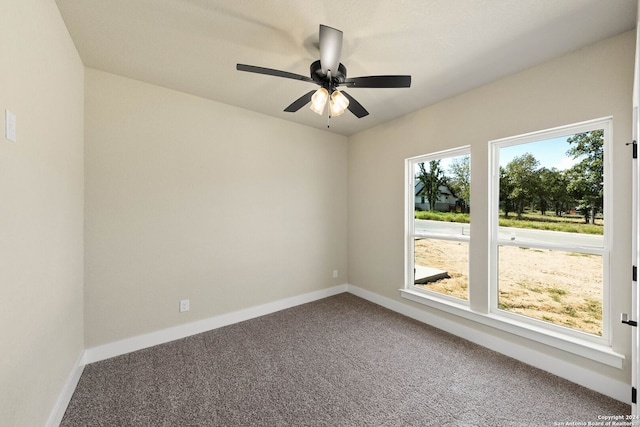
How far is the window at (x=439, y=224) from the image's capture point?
2.87m

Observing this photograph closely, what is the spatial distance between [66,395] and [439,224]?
3702 millimetres

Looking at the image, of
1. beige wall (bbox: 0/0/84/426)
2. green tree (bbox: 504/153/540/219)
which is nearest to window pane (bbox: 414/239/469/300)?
green tree (bbox: 504/153/540/219)

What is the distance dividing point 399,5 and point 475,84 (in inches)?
56.0

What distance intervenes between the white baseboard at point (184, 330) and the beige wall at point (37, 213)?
304mm

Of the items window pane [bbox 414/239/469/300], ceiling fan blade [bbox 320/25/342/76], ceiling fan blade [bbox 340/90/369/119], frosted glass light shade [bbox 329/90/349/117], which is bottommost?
window pane [bbox 414/239/469/300]

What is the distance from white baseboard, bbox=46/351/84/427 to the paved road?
3.63 m

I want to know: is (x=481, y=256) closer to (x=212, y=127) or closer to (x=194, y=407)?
(x=194, y=407)

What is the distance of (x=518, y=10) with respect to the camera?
158 centimetres

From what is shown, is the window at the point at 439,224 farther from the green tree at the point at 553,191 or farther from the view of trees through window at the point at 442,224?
the green tree at the point at 553,191

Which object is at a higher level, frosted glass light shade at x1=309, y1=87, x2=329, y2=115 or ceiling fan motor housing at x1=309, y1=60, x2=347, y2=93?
ceiling fan motor housing at x1=309, y1=60, x2=347, y2=93

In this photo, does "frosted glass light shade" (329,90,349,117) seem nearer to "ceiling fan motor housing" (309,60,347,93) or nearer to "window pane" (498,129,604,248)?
"ceiling fan motor housing" (309,60,347,93)

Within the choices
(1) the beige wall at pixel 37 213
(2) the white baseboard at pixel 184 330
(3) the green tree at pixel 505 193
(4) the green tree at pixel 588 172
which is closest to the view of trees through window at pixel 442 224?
(3) the green tree at pixel 505 193

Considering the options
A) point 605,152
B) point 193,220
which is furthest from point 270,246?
point 605,152

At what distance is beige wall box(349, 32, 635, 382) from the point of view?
1.81 metres
